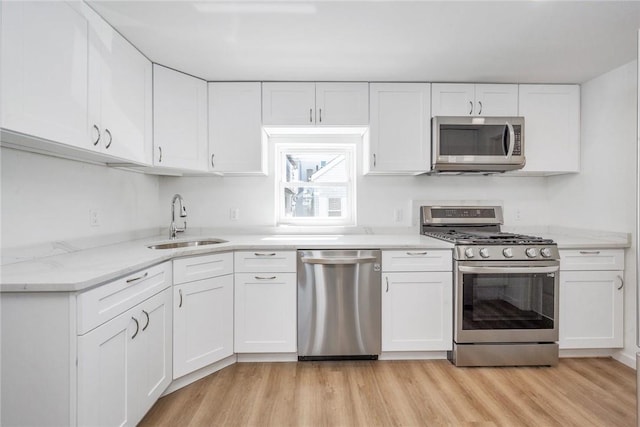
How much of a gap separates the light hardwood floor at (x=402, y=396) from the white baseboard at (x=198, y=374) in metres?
0.04

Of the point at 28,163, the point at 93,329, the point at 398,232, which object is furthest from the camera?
the point at 398,232

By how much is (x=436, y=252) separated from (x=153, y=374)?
2.00 metres

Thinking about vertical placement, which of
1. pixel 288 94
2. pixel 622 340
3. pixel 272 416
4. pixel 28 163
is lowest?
pixel 272 416

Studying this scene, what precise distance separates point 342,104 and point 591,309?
2.51 meters

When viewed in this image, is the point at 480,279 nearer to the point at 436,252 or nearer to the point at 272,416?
the point at 436,252

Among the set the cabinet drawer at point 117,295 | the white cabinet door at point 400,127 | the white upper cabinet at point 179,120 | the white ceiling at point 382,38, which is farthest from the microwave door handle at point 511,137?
the cabinet drawer at point 117,295

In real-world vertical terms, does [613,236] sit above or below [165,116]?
below

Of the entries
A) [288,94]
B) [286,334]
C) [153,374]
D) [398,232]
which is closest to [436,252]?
[398,232]

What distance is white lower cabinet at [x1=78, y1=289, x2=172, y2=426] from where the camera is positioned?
1243mm

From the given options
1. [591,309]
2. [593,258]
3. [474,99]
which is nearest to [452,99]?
[474,99]

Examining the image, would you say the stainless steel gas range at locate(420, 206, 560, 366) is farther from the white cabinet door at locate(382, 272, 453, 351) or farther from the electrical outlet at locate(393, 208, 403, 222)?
the electrical outlet at locate(393, 208, 403, 222)

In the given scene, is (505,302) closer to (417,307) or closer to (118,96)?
(417,307)

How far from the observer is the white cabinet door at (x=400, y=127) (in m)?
Result: 2.64

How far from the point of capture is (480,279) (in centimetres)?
234
